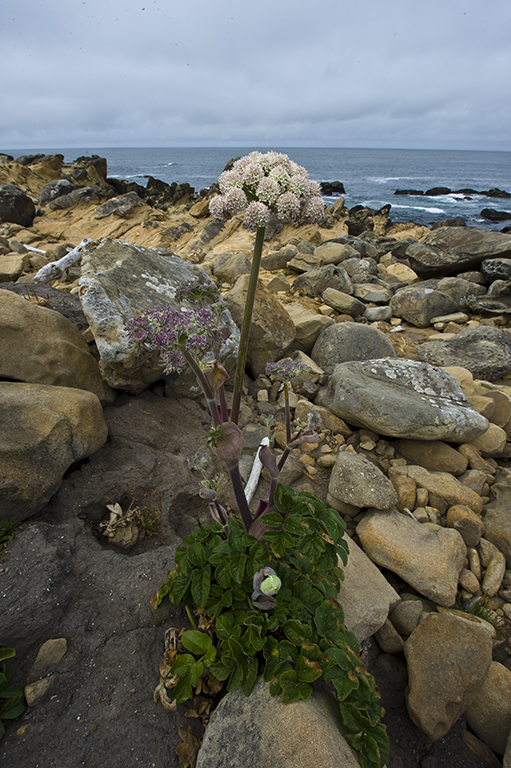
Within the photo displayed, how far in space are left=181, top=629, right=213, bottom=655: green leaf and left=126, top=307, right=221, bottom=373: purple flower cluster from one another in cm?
141

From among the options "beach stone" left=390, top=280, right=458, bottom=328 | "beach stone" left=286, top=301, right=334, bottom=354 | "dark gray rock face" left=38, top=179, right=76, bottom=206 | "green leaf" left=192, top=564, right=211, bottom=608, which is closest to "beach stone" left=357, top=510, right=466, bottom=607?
"green leaf" left=192, top=564, right=211, bottom=608

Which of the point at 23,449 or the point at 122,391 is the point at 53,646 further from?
the point at 122,391

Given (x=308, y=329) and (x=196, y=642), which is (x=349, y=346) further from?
(x=196, y=642)

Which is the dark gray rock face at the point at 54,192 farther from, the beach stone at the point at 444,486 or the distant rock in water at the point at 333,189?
the distant rock in water at the point at 333,189

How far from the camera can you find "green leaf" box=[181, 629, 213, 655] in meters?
1.92

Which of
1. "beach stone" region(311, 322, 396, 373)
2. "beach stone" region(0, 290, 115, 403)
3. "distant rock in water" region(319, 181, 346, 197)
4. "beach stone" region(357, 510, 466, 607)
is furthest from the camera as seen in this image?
"distant rock in water" region(319, 181, 346, 197)

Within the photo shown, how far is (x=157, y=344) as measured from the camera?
6.37 feet

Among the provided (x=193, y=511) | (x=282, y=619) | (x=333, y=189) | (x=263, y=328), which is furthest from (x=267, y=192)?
(x=333, y=189)

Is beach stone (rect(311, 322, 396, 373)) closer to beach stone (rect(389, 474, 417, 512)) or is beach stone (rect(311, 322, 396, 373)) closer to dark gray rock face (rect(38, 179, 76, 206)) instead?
beach stone (rect(389, 474, 417, 512))

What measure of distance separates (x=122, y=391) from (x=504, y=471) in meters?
4.12

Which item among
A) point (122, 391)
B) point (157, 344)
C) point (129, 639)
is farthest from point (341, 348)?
point (129, 639)

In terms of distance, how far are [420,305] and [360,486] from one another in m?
5.40

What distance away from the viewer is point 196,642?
1.94 metres

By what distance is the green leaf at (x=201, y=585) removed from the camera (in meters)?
2.05
